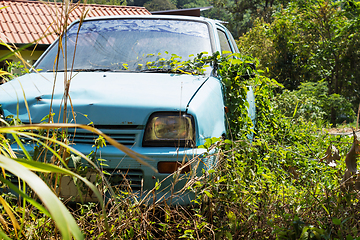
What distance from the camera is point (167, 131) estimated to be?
208 centimetres

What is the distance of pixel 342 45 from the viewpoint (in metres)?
9.53

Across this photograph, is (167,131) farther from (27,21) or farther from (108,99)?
(27,21)

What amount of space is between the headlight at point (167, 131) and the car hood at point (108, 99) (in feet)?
0.15

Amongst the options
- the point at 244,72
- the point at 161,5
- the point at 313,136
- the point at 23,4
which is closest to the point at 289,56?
the point at 313,136

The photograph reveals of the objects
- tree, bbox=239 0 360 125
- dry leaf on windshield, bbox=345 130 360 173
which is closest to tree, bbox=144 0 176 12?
tree, bbox=239 0 360 125

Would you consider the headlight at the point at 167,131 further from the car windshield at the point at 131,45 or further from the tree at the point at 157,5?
the tree at the point at 157,5

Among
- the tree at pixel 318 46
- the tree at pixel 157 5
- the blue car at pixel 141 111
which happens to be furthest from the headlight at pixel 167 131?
the tree at pixel 157 5

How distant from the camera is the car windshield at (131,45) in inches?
117

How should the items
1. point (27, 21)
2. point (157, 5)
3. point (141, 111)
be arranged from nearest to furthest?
1. point (141, 111)
2. point (27, 21)
3. point (157, 5)

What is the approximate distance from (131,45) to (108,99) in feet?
3.70

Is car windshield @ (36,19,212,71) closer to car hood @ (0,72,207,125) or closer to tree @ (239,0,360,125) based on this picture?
car hood @ (0,72,207,125)

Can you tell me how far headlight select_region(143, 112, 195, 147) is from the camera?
2.06m

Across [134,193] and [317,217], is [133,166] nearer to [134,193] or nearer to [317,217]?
[134,193]

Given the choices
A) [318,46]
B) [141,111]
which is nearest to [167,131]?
[141,111]
